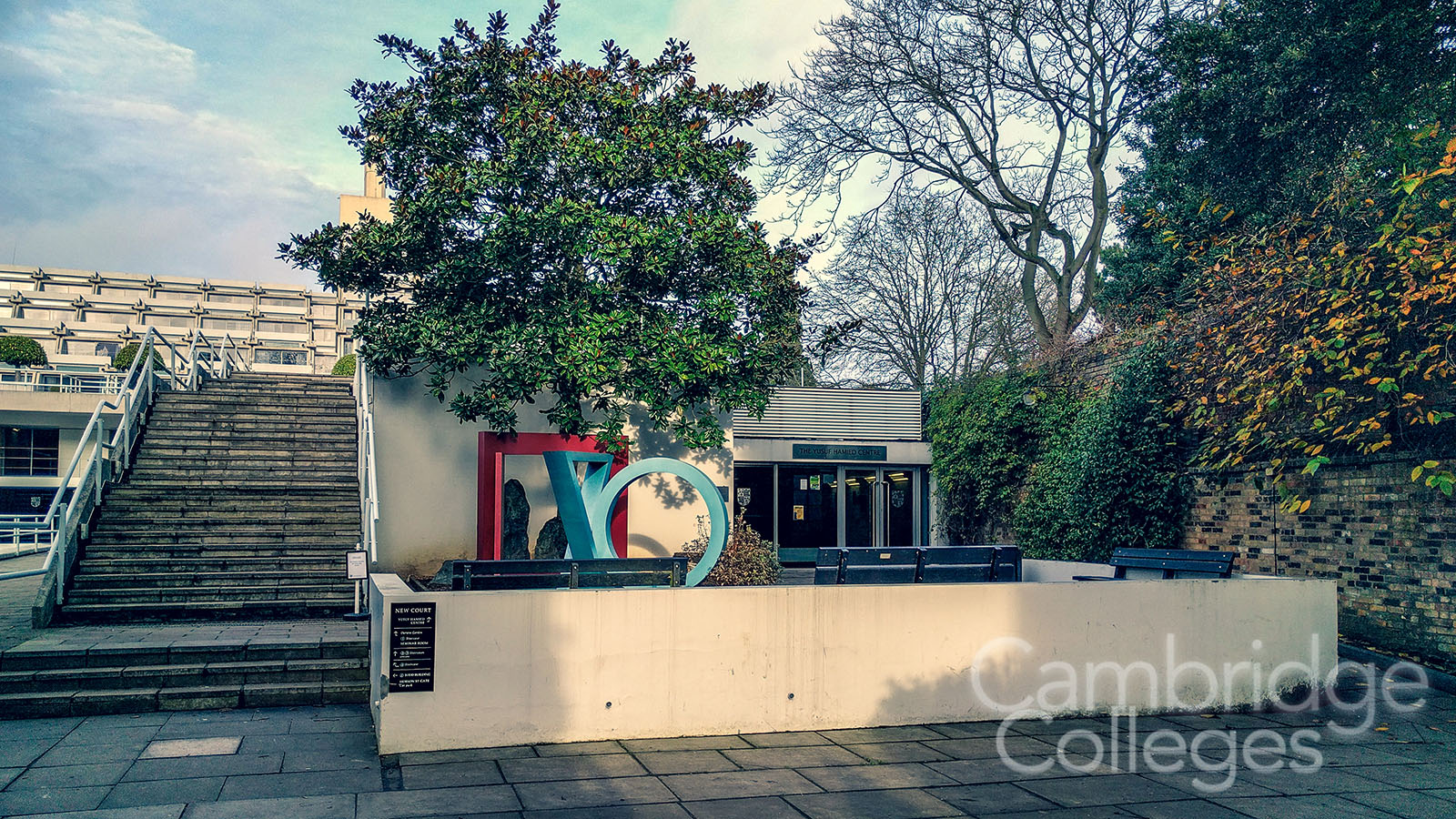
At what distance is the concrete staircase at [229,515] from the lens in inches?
415

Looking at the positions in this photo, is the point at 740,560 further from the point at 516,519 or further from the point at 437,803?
the point at 437,803

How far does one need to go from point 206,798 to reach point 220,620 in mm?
5471

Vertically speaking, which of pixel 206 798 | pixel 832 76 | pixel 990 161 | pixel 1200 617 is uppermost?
pixel 832 76

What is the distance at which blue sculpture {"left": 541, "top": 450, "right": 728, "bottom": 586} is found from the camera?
11078mm

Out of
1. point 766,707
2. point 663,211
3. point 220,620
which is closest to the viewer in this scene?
point 766,707

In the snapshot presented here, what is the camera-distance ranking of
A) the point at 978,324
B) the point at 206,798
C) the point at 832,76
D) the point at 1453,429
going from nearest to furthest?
the point at 206,798, the point at 1453,429, the point at 832,76, the point at 978,324

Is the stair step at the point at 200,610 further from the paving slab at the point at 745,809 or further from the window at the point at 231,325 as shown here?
the window at the point at 231,325

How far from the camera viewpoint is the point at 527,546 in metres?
14.3

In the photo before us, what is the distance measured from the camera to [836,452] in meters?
23.0

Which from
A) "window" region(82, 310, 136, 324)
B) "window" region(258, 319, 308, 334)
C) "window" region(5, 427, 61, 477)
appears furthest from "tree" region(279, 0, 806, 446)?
"window" region(82, 310, 136, 324)

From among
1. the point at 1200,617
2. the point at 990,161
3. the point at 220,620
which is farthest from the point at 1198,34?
the point at 220,620

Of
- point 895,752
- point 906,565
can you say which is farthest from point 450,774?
point 906,565

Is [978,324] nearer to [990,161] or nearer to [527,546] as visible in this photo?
[990,161]

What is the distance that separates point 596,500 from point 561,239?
323 centimetres
